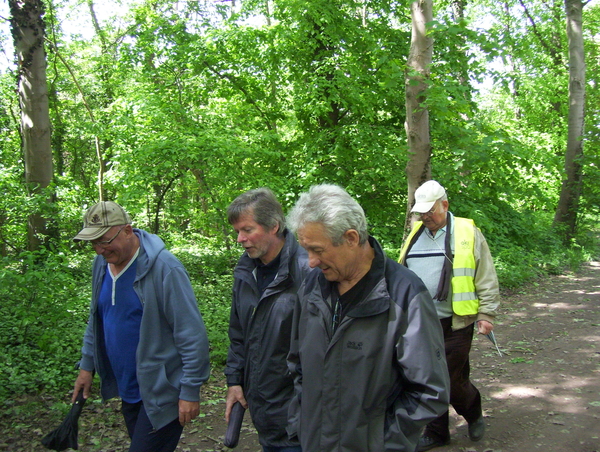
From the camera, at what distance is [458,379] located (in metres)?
4.15

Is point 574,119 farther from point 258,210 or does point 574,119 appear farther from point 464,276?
point 258,210

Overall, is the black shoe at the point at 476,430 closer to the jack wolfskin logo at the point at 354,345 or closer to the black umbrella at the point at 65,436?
the jack wolfskin logo at the point at 354,345

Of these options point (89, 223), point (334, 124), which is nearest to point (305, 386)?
point (89, 223)

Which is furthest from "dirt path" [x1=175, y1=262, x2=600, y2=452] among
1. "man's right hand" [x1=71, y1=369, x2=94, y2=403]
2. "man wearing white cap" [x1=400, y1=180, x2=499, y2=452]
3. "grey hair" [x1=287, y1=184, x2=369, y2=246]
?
"grey hair" [x1=287, y1=184, x2=369, y2=246]

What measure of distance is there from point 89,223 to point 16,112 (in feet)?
48.7

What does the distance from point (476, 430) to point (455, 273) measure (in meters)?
1.50

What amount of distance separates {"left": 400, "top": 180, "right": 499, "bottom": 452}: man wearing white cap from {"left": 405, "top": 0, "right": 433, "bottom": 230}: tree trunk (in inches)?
149

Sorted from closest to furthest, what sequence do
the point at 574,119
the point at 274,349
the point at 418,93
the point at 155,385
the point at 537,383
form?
1. the point at 274,349
2. the point at 155,385
3. the point at 537,383
4. the point at 418,93
5. the point at 574,119

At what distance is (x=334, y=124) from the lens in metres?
12.4

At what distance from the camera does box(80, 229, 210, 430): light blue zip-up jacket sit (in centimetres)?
284

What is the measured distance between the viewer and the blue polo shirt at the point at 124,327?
2.93 metres

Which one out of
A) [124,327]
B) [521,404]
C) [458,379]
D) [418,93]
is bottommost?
[521,404]

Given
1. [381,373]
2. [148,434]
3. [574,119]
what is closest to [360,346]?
[381,373]

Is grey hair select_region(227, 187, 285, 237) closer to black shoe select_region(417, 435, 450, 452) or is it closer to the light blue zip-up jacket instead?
the light blue zip-up jacket
